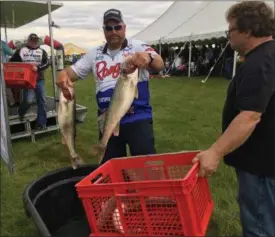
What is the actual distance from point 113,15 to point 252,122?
166 cm

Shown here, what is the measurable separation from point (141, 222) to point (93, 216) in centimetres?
37

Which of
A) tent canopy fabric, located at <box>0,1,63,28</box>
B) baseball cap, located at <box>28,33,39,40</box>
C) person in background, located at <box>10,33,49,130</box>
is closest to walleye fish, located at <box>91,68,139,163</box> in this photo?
Result: person in background, located at <box>10,33,49,130</box>

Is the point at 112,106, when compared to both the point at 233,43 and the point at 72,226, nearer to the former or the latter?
the point at 233,43

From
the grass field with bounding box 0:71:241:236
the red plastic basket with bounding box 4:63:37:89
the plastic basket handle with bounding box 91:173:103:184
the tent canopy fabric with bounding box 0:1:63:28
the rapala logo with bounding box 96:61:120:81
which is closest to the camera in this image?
the plastic basket handle with bounding box 91:173:103:184

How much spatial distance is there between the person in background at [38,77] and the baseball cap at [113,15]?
14.0 ft

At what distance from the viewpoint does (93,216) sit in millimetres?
2553

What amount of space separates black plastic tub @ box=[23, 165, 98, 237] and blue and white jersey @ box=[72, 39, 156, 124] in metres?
0.69

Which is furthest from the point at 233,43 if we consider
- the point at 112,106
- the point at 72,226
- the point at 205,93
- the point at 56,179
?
the point at 205,93

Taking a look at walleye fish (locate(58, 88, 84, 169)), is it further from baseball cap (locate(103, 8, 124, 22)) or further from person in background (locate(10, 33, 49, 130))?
person in background (locate(10, 33, 49, 130))

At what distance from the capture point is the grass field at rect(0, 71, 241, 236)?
12.9 feet

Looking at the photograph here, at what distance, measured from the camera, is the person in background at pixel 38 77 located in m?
7.41

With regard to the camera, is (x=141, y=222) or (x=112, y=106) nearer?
(x=141, y=222)

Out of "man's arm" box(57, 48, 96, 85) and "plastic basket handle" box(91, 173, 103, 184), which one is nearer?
"plastic basket handle" box(91, 173, 103, 184)

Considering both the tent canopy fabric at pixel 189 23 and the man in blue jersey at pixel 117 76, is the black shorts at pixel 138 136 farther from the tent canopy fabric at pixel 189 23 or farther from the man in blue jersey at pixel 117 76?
the tent canopy fabric at pixel 189 23
